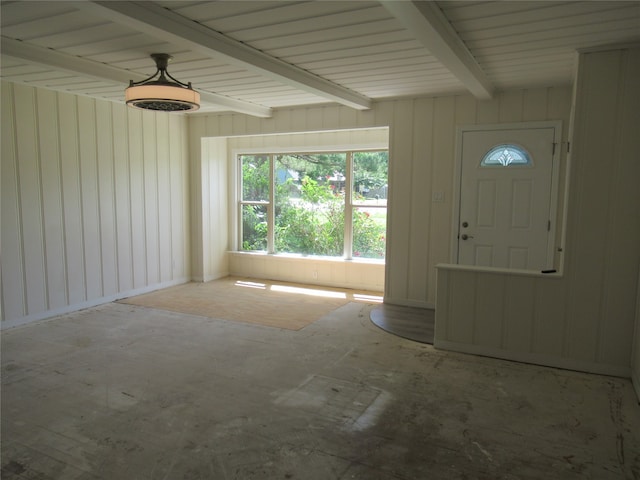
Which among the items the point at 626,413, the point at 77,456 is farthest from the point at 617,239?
the point at 77,456

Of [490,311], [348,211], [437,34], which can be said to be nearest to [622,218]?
[490,311]

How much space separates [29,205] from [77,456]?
3.08 meters

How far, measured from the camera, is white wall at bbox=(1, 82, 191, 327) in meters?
4.43

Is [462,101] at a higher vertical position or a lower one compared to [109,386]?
higher

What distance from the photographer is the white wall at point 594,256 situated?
324cm

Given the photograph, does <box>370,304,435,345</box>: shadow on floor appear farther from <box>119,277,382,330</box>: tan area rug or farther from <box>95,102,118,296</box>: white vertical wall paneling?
<box>95,102,118,296</box>: white vertical wall paneling

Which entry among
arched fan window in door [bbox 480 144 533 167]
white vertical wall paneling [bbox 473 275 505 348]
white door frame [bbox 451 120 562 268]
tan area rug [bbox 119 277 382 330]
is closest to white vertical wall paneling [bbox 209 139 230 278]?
tan area rug [bbox 119 277 382 330]

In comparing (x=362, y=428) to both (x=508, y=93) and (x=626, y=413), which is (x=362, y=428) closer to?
(x=626, y=413)

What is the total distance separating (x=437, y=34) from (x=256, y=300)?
3852mm

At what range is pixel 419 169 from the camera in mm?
5121

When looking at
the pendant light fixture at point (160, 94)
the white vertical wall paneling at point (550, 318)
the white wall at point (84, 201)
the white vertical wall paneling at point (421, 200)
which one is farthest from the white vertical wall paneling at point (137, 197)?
the white vertical wall paneling at point (550, 318)

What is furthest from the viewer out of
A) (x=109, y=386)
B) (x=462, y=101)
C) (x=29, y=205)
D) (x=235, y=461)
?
(x=462, y=101)

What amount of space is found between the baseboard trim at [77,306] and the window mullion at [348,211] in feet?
8.15

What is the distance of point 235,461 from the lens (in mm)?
2320
